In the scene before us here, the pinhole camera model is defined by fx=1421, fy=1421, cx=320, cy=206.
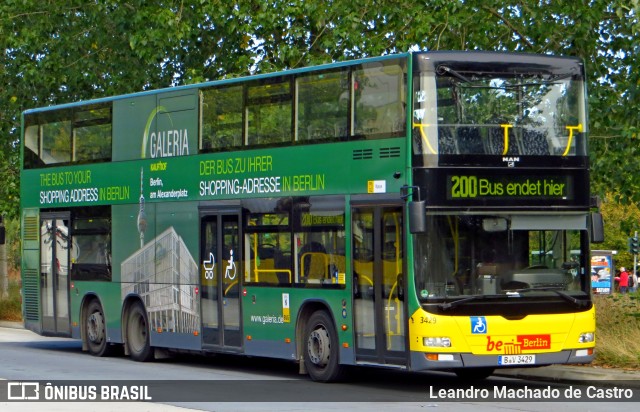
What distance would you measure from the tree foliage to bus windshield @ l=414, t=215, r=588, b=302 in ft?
14.0

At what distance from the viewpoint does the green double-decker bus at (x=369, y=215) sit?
16.2 m

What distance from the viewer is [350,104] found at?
17.5 meters

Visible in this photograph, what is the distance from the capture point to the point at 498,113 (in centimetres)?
1645

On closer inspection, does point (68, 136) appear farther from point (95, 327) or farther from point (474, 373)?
point (474, 373)

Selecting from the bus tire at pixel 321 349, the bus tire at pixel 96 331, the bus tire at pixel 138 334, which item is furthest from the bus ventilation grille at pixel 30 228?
the bus tire at pixel 321 349

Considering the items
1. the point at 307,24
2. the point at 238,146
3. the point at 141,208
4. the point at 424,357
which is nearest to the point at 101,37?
the point at 307,24

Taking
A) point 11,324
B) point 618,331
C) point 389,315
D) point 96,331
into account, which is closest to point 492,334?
point 389,315

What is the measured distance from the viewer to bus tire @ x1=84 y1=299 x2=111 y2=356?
23.3 m

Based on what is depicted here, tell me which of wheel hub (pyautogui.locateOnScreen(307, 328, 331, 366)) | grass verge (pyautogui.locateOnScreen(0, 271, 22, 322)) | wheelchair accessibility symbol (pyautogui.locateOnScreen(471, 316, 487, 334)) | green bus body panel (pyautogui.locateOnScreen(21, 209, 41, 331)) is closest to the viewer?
wheelchair accessibility symbol (pyautogui.locateOnScreen(471, 316, 487, 334))

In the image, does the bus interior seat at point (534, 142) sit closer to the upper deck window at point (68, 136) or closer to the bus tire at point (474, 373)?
the bus tire at point (474, 373)

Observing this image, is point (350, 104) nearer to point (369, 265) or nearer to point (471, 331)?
point (369, 265)

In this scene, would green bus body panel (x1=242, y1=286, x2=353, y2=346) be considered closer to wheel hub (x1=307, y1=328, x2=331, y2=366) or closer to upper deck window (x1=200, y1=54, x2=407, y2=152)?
wheel hub (x1=307, y1=328, x2=331, y2=366)

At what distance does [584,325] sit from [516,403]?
193 cm

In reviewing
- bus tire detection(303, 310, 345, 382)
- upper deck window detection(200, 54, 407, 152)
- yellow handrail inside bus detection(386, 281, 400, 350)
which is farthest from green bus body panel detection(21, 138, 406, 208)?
bus tire detection(303, 310, 345, 382)
